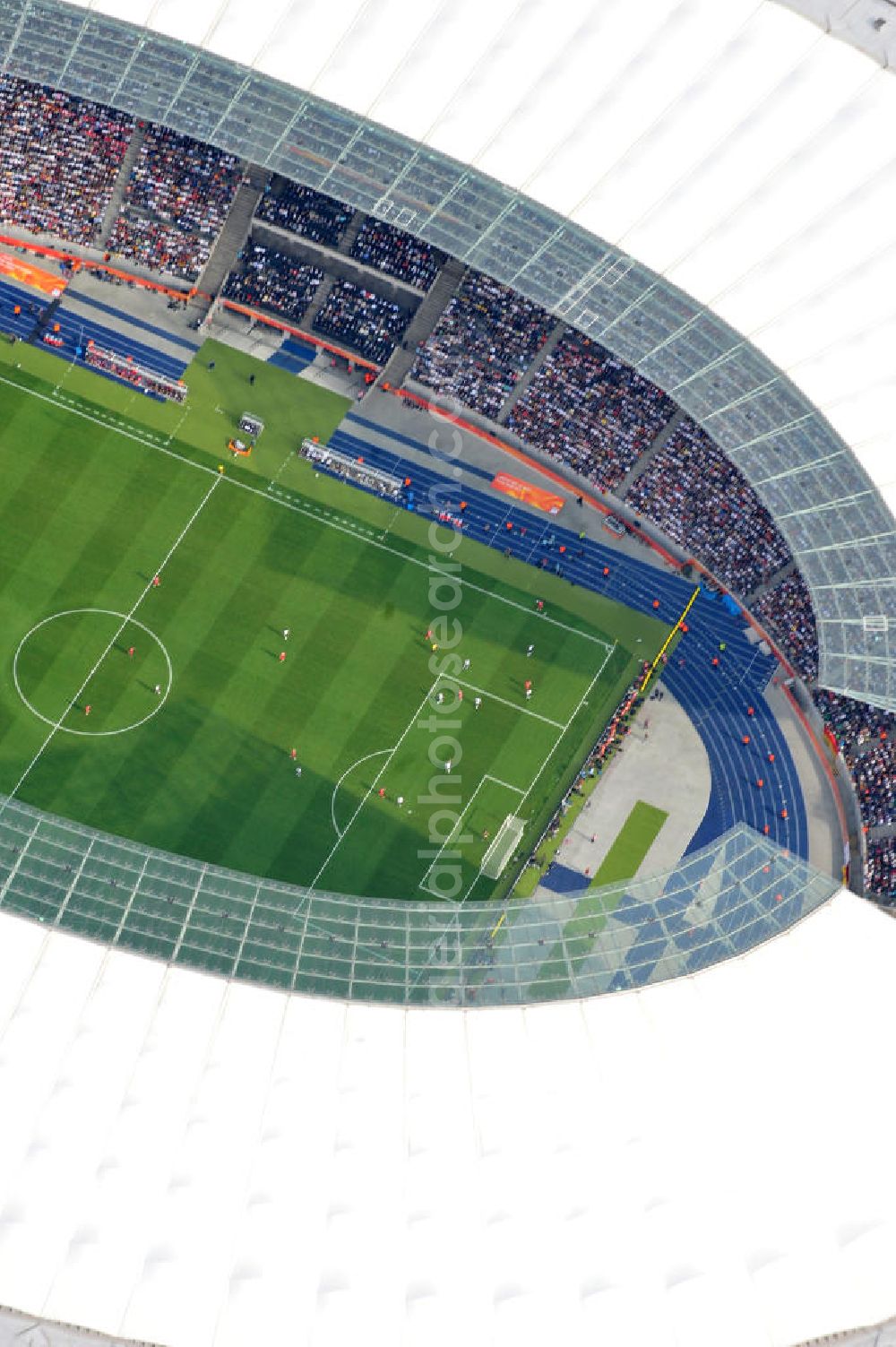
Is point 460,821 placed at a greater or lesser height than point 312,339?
lesser

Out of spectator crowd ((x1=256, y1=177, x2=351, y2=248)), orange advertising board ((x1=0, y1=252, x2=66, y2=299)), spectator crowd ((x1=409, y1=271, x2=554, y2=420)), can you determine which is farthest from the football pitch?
spectator crowd ((x1=256, y1=177, x2=351, y2=248))

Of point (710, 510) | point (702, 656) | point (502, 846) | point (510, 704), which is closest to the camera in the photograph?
point (502, 846)

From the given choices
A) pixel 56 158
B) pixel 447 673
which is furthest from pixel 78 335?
pixel 447 673

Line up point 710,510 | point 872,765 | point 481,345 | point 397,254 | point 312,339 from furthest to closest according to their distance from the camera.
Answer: point 312,339 → point 481,345 → point 397,254 → point 710,510 → point 872,765

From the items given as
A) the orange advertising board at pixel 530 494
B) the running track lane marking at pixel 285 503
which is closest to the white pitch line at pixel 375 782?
the running track lane marking at pixel 285 503

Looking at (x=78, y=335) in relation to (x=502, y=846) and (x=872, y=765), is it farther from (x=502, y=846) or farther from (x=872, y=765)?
(x=872, y=765)

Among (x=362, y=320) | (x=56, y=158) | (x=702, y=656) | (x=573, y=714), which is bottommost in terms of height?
(x=573, y=714)

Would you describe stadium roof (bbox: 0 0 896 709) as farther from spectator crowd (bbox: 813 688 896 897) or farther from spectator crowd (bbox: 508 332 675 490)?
spectator crowd (bbox: 508 332 675 490)
